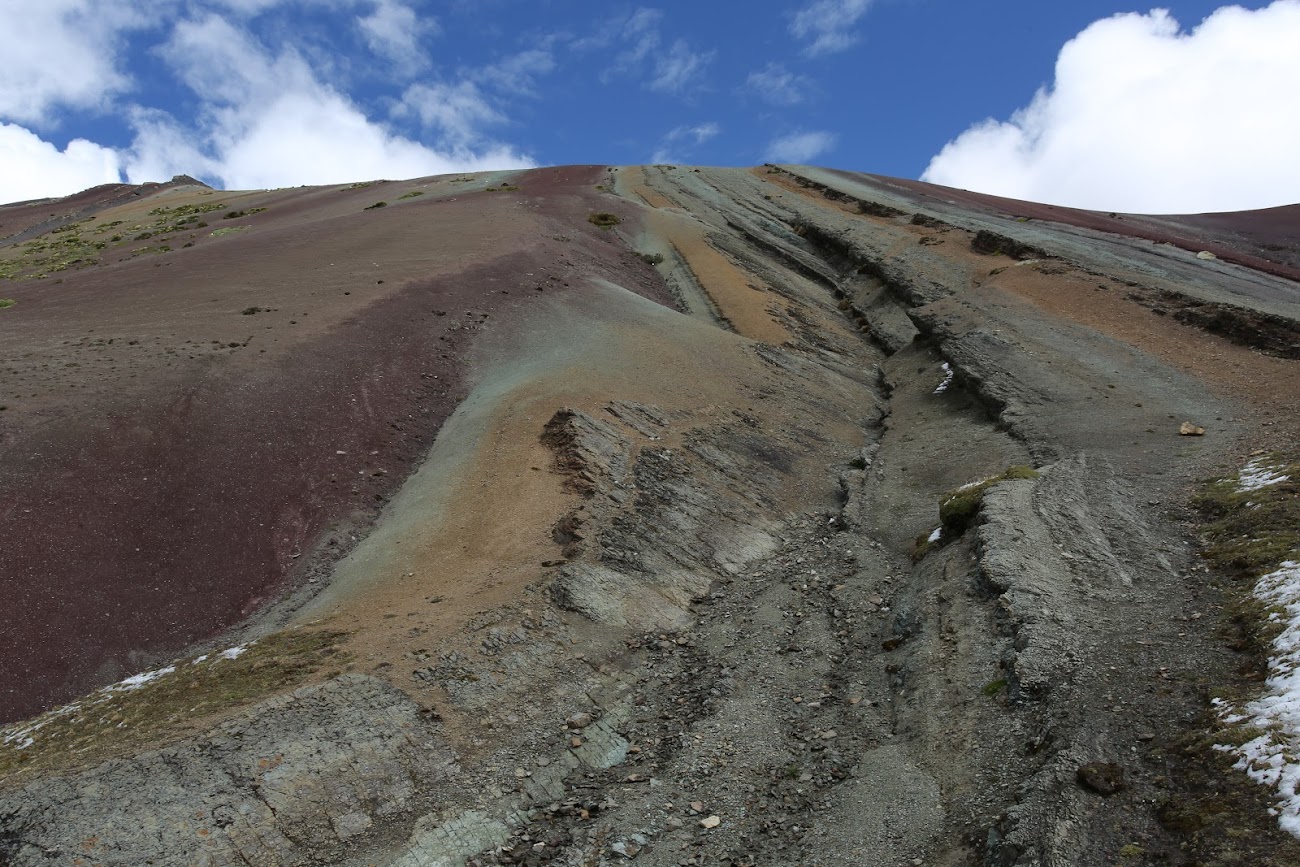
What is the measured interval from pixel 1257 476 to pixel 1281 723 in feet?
37.6

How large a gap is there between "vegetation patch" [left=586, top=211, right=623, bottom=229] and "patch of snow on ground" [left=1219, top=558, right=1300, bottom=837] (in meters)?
45.7

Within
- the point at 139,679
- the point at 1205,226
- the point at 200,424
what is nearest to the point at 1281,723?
the point at 139,679

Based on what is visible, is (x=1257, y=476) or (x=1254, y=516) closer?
(x=1254, y=516)

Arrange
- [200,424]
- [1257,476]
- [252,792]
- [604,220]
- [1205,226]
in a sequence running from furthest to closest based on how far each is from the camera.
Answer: [1205,226] → [604,220] → [200,424] → [1257,476] → [252,792]

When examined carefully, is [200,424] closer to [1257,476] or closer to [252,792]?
[252,792]

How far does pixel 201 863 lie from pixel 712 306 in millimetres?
34044

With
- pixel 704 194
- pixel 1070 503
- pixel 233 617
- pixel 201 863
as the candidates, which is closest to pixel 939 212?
pixel 704 194

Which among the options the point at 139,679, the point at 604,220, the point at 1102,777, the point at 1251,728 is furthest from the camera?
the point at 604,220

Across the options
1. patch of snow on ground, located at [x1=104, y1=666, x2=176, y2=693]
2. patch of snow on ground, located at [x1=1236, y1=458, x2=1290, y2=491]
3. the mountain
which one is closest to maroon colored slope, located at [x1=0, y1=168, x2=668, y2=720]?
the mountain

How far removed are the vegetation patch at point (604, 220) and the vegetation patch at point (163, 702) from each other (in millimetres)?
41525

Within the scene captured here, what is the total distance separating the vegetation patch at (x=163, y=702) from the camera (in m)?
11.6

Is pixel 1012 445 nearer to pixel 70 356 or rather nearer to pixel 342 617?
pixel 342 617

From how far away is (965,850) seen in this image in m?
9.59

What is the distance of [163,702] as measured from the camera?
13086mm
